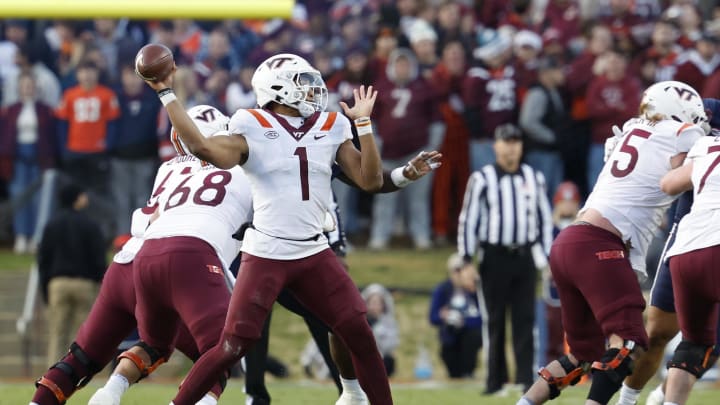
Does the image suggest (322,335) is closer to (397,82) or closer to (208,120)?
(208,120)

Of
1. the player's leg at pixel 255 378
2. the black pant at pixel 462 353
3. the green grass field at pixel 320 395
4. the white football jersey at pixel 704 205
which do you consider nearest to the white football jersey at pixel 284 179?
the player's leg at pixel 255 378

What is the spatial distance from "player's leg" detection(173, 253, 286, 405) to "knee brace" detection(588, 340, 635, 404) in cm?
161

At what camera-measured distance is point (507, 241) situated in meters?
10.3

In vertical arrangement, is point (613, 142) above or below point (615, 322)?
above

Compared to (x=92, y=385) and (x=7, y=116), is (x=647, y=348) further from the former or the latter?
(x=7, y=116)

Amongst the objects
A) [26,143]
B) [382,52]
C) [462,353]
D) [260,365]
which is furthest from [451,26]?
[260,365]

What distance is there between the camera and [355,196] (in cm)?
1468

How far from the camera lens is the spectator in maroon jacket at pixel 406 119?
13914 mm

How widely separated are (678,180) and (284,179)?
73.5 inches

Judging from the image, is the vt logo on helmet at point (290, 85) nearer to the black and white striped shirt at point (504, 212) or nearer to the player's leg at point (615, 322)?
the player's leg at point (615, 322)

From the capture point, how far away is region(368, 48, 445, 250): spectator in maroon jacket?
45.6 ft

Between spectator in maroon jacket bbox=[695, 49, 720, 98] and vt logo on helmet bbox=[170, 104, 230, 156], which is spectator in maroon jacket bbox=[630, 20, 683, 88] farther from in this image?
vt logo on helmet bbox=[170, 104, 230, 156]

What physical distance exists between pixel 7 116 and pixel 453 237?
185 inches

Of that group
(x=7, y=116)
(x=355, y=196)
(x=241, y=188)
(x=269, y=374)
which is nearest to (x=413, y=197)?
(x=355, y=196)
